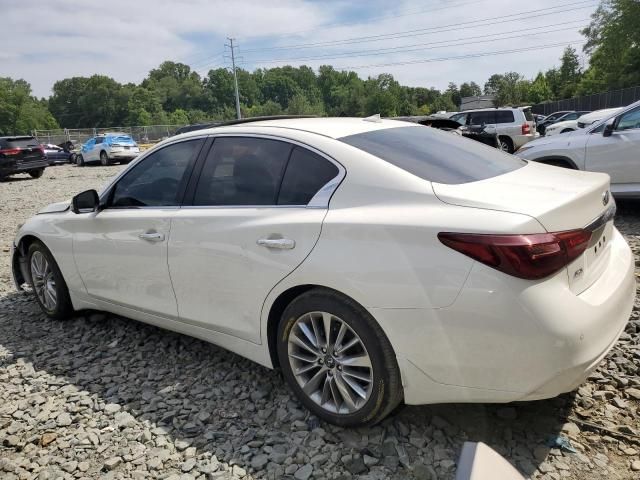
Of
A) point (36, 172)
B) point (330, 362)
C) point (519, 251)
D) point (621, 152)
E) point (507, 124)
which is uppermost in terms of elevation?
point (519, 251)

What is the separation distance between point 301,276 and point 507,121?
726 inches

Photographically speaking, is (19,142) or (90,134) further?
(90,134)

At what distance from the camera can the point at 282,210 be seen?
9.21 feet

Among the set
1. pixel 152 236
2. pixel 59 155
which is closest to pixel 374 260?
pixel 152 236

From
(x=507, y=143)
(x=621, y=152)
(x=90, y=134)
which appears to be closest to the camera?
(x=621, y=152)

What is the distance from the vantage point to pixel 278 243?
2699 millimetres

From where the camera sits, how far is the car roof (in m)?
3.02

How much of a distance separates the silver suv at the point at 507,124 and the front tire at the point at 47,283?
54.0 ft

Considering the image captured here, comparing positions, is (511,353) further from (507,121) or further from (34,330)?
(507,121)

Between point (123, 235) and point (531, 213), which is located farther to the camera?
point (123, 235)

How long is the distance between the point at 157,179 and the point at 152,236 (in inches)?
18.4

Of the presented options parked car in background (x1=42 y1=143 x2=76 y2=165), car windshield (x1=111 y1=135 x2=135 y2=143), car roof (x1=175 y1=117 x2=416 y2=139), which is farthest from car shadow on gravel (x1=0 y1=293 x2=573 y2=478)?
parked car in background (x1=42 y1=143 x2=76 y2=165)

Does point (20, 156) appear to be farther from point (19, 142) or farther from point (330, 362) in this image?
point (330, 362)

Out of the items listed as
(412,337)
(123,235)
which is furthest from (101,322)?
(412,337)
